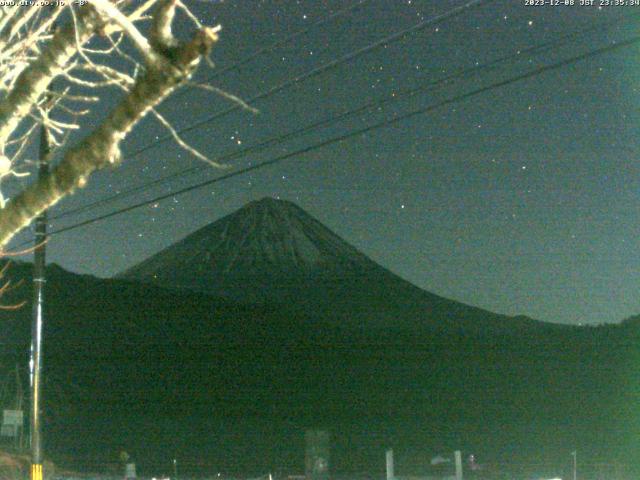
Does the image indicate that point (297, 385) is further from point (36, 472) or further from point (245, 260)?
point (36, 472)

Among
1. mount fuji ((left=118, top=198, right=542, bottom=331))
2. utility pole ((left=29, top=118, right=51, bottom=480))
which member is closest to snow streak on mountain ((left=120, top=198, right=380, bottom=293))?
mount fuji ((left=118, top=198, right=542, bottom=331))

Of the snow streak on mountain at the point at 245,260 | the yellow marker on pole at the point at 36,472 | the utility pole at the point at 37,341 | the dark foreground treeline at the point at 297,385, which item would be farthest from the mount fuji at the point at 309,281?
the yellow marker on pole at the point at 36,472

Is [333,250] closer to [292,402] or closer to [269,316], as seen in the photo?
[269,316]

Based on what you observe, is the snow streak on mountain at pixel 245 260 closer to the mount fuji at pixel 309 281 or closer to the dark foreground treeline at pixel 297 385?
the mount fuji at pixel 309 281

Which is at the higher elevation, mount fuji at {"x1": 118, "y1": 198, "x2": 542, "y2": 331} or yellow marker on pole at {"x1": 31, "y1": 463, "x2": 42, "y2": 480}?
mount fuji at {"x1": 118, "y1": 198, "x2": 542, "y2": 331}

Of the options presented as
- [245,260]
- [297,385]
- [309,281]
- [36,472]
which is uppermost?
[245,260]

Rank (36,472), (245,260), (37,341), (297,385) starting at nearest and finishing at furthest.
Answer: (36,472)
(37,341)
(297,385)
(245,260)

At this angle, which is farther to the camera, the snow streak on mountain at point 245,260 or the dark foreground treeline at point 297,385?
the snow streak on mountain at point 245,260

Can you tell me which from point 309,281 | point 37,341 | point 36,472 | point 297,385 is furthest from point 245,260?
point 36,472

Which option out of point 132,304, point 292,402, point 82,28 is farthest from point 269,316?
point 82,28

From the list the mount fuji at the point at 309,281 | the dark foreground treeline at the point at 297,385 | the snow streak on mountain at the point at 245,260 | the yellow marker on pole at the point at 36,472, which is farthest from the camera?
the snow streak on mountain at the point at 245,260

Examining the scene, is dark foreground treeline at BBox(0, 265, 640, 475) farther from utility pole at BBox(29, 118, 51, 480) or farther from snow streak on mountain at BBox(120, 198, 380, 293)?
snow streak on mountain at BBox(120, 198, 380, 293)

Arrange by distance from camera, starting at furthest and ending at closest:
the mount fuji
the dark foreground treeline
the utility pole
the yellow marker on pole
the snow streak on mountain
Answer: the snow streak on mountain < the mount fuji < the dark foreground treeline < the utility pole < the yellow marker on pole
